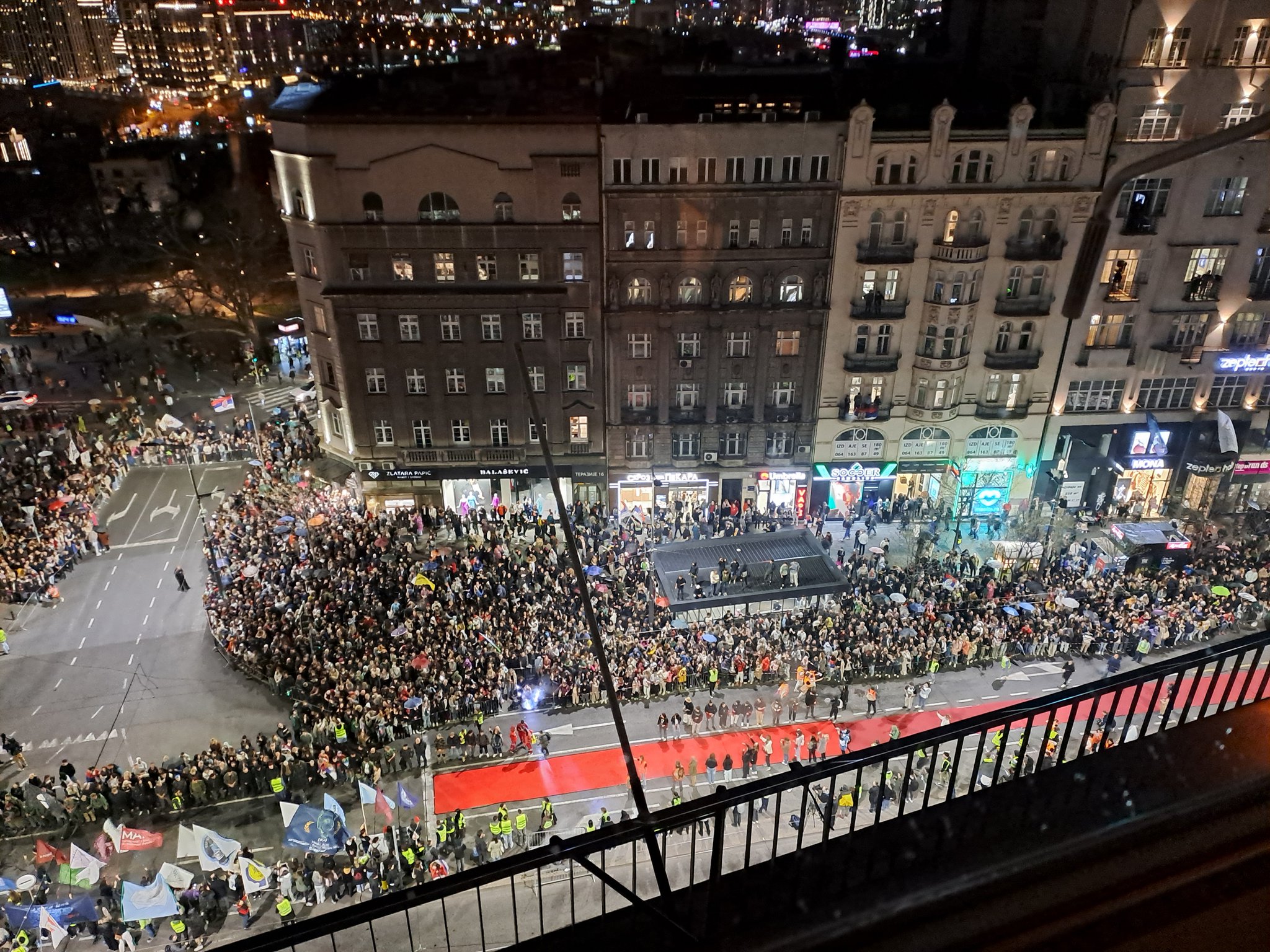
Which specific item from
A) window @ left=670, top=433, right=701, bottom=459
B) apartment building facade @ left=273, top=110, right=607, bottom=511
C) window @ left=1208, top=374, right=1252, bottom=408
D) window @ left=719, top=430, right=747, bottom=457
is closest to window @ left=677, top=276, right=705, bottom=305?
apartment building facade @ left=273, top=110, right=607, bottom=511

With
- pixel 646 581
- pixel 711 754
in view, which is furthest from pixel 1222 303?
pixel 711 754

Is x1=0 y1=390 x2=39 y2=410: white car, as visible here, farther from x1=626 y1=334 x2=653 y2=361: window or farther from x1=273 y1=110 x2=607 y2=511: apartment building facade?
x1=626 y1=334 x2=653 y2=361: window

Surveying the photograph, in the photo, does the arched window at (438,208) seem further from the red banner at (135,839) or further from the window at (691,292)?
the red banner at (135,839)

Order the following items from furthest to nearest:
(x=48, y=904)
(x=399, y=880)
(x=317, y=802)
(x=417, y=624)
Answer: (x=417, y=624) → (x=317, y=802) → (x=399, y=880) → (x=48, y=904)

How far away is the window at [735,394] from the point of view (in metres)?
37.8

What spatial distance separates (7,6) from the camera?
510ft

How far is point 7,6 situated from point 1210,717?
213239mm

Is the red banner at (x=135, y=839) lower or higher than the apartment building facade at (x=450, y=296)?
lower

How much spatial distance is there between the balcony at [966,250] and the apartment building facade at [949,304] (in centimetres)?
6

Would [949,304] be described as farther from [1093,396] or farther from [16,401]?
[16,401]

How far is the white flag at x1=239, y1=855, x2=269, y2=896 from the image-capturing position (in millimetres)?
19844

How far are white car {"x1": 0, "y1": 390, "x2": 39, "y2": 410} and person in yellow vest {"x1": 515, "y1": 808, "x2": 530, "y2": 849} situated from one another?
4365 centimetres

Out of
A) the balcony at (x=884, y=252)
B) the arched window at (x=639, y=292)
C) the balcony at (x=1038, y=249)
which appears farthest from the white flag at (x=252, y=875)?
the balcony at (x=1038, y=249)

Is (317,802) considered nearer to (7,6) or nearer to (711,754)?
(711,754)
